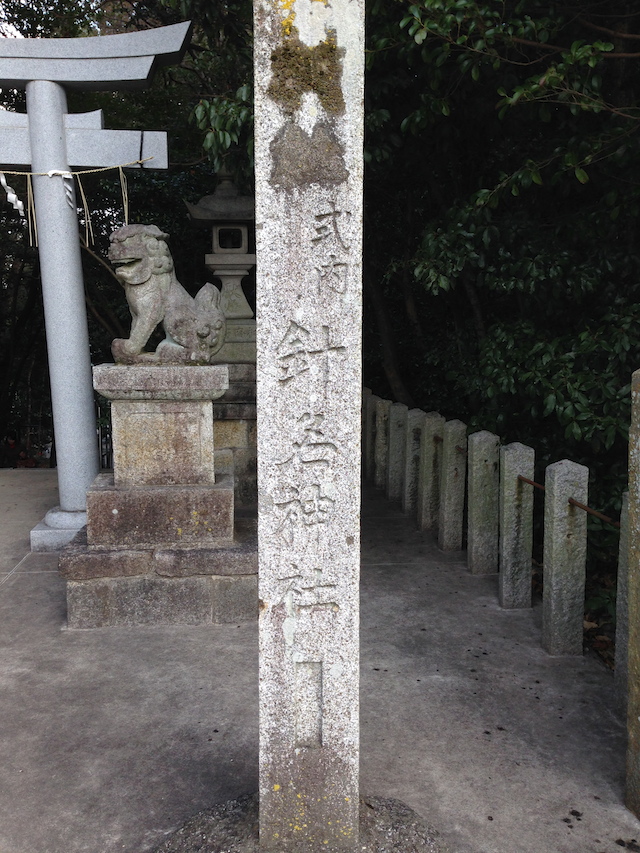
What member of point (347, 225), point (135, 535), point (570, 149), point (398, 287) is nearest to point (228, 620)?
point (135, 535)

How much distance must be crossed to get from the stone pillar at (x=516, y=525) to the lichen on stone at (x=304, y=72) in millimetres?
2689

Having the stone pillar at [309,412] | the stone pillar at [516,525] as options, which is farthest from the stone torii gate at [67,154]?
the stone pillar at [309,412]

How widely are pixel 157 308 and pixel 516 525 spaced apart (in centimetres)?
253

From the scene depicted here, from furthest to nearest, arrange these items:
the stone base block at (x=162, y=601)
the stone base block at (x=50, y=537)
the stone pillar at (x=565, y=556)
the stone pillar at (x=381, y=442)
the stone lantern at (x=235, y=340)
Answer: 1. the stone pillar at (x=381, y=442)
2. the stone lantern at (x=235, y=340)
3. the stone base block at (x=50, y=537)
4. the stone base block at (x=162, y=601)
5. the stone pillar at (x=565, y=556)

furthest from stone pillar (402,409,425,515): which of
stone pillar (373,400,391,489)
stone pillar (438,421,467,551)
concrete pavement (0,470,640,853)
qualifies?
concrete pavement (0,470,640,853)

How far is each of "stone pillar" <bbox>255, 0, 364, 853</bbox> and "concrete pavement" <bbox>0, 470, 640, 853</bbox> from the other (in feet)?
1.88

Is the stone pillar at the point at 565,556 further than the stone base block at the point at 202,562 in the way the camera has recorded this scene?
No

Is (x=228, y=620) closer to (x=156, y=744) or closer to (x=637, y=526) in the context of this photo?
(x=156, y=744)

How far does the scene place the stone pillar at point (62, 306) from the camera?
5375mm

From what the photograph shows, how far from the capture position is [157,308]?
183 inches

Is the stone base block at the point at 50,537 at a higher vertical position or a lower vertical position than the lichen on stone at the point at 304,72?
lower

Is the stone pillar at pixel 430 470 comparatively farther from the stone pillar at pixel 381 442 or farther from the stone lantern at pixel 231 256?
the stone lantern at pixel 231 256

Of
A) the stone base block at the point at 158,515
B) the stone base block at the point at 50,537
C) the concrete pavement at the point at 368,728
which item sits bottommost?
the concrete pavement at the point at 368,728

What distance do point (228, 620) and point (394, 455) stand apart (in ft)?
9.57
